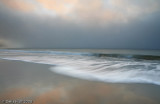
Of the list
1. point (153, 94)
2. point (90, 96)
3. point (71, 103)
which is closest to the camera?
point (71, 103)

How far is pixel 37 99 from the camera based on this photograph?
1.82m

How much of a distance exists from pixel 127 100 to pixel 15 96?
2113mm

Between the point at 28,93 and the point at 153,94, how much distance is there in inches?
104

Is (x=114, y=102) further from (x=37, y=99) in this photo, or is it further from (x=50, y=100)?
(x=37, y=99)

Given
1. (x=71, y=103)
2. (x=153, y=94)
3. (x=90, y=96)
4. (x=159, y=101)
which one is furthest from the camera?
(x=153, y=94)

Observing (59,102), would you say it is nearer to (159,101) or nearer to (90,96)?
(90,96)

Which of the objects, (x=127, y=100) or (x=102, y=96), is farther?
(x=102, y=96)

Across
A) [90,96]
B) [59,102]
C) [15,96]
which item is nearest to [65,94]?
[59,102]

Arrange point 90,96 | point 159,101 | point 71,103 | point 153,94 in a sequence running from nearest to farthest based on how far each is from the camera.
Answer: point 71,103 < point 159,101 < point 90,96 < point 153,94

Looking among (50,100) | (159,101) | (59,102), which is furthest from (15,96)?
(159,101)

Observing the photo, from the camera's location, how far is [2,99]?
5.74 feet

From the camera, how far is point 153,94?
2.16 m

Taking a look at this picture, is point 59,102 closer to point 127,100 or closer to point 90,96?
point 90,96

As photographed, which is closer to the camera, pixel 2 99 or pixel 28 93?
pixel 2 99
